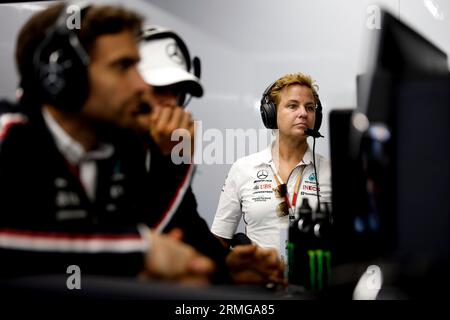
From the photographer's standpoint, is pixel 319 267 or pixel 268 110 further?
pixel 268 110

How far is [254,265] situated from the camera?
1720 mm

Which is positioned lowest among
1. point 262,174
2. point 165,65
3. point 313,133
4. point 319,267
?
point 319,267

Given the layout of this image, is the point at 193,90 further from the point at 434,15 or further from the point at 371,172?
the point at 434,15

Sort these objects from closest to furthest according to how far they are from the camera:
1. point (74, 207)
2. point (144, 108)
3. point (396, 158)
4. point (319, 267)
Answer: point (396, 158) → point (319, 267) → point (74, 207) → point (144, 108)

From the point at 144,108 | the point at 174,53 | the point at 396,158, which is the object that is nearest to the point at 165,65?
the point at 174,53

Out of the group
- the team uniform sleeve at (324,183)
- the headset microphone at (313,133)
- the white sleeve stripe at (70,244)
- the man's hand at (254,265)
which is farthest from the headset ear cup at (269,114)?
the white sleeve stripe at (70,244)

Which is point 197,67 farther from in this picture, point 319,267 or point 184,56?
point 319,267

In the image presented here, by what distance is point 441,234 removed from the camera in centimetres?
125

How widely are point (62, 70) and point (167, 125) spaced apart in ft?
1.47

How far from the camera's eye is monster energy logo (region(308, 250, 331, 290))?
1.53 m

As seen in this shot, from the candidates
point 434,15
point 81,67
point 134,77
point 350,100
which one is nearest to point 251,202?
point 350,100

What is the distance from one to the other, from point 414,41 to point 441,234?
56 centimetres

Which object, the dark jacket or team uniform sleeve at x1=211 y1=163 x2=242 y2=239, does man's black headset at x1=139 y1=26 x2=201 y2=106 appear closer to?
the dark jacket
